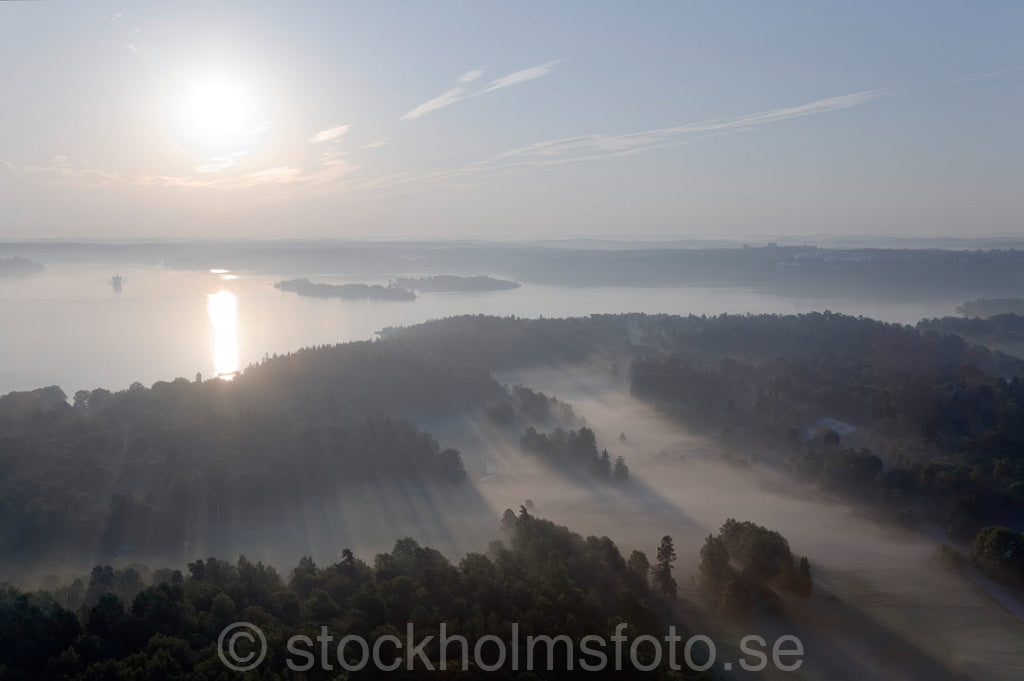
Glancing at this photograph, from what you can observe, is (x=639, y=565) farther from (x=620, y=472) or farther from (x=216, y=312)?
(x=216, y=312)

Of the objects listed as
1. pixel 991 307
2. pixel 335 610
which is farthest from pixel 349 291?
pixel 335 610

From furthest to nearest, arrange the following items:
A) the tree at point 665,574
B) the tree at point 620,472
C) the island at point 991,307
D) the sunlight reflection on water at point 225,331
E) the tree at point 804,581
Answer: the island at point 991,307
the sunlight reflection on water at point 225,331
the tree at point 620,472
the tree at point 804,581
the tree at point 665,574

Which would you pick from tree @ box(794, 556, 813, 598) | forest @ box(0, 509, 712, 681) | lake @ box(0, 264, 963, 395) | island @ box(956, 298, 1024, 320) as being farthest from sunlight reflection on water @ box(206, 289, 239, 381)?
island @ box(956, 298, 1024, 320)

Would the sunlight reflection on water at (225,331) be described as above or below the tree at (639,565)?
below

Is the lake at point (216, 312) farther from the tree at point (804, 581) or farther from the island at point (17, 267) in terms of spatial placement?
the tree at point (804, 581)

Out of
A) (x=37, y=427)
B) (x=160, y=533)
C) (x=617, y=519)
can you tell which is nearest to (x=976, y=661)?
(x=617, y=519)

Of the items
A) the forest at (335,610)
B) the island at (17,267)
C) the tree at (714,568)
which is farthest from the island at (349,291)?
the tree at (714,568)
